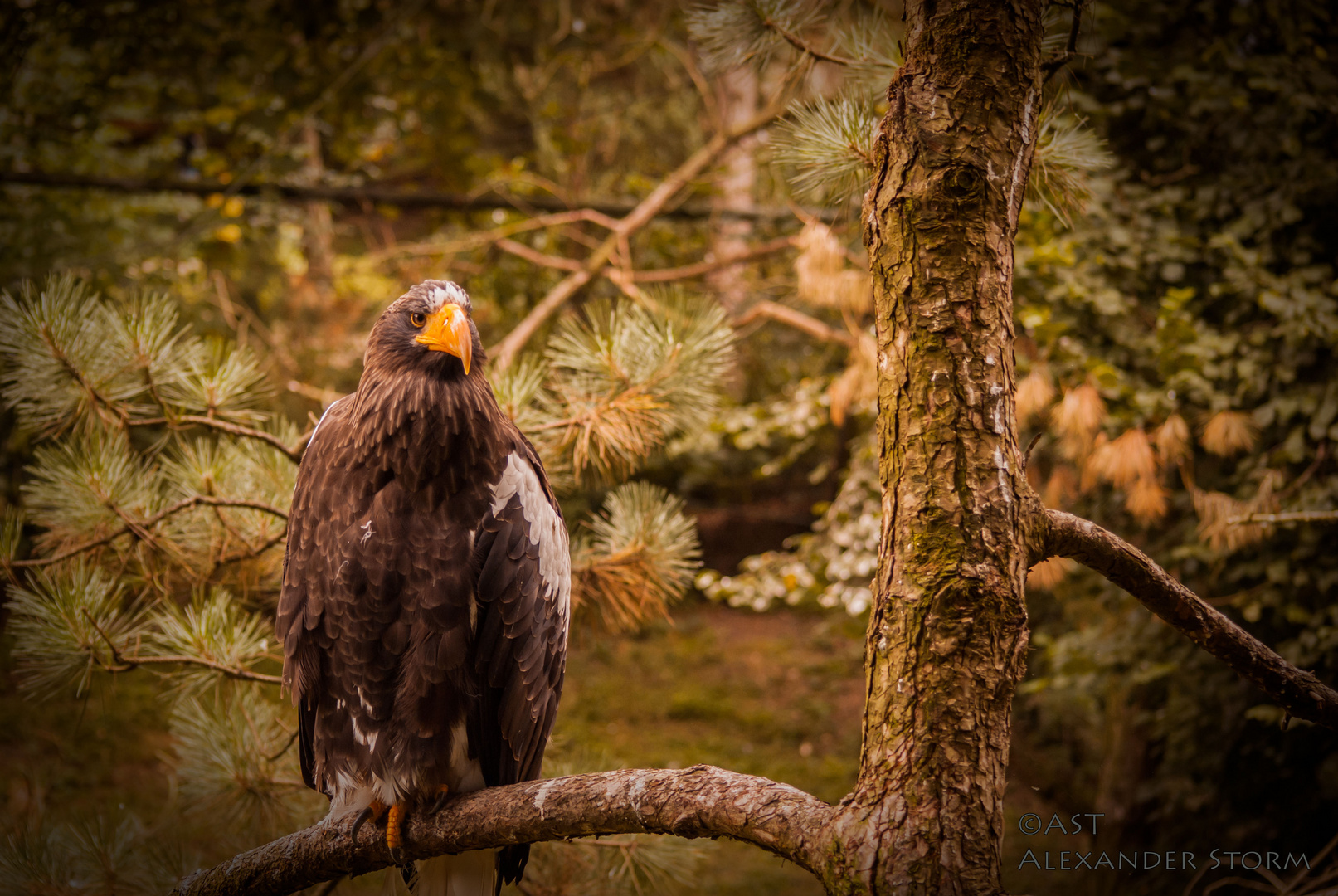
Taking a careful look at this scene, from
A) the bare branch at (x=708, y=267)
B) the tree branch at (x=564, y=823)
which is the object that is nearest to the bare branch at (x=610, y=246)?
the bare branch at (x=708, y=267)

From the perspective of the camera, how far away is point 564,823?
138cm

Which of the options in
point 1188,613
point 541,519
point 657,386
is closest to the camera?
point 1188,613

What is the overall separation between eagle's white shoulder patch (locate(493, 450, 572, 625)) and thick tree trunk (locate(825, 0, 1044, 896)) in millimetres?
946

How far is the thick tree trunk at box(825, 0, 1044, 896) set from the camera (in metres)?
1.10

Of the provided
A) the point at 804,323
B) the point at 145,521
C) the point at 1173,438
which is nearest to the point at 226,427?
the point at 145,521

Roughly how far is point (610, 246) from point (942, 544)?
3.11 meters

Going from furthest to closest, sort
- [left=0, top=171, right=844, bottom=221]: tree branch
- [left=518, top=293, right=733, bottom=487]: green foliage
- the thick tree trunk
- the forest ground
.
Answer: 1. the forest ground
2. [left=0, top=171, right=844, bottom=221]: tree branch
3. [left=518, top=293, right=733, bottom=487]: green foliage
4. the thick tree trunk

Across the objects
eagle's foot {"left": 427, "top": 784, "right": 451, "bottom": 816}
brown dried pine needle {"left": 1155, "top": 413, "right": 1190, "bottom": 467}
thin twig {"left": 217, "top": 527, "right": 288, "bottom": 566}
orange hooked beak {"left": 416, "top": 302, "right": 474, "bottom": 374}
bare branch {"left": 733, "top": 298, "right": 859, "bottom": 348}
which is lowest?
eagle's foot {"left": 427, "top": 784, "right": 451, "bottom": 816}

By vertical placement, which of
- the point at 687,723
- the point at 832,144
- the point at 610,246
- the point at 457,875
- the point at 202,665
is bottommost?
the point at 687,723

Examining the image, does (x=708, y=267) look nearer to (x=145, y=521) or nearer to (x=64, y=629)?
(x=145, y=521)

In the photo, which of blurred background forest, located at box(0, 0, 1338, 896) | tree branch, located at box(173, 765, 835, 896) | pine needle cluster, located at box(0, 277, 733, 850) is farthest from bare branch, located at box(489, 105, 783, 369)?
tree branch, located at box(173, 765, 835, 896)

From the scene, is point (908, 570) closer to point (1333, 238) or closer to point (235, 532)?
point (235, 532)

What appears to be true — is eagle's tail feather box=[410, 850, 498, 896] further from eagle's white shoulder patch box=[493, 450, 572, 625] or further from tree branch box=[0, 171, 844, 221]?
tree branch box=[0, 171, 844, 221]

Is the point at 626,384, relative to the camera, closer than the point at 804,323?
Yes
